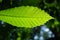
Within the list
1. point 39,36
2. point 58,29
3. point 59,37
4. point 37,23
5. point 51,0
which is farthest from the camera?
point 59,37

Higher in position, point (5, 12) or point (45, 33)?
point (45, 33)

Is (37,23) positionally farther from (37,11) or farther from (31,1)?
(31,1)

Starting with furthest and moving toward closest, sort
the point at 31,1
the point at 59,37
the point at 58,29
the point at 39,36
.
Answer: the point at 59,37 < the point at 58,29 < the point at 39,36 < the point at 31,1

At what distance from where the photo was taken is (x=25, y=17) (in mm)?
281

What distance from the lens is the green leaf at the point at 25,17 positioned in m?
0.28

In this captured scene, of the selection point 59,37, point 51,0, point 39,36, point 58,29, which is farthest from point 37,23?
point 59,37

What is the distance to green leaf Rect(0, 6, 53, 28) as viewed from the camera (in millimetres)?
277

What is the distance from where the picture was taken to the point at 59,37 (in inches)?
83.4

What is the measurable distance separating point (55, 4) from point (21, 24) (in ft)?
4.48

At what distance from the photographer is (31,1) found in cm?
68

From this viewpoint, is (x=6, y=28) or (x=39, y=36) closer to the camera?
(x=6, y=28)

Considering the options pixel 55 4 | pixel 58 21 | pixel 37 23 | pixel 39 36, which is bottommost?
pixel 37 23

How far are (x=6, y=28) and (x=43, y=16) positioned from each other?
49 centimetres

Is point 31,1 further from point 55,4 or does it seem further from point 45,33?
point 55,4
